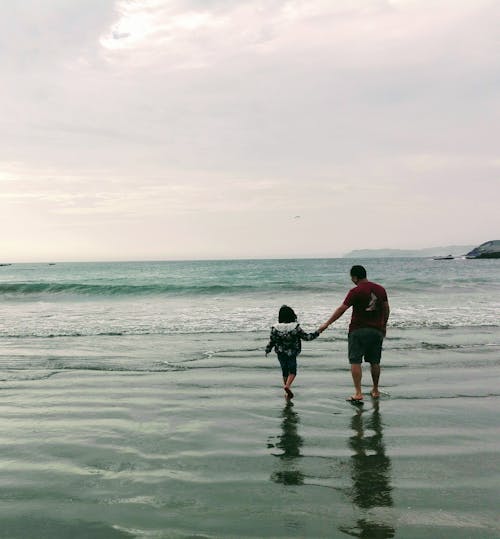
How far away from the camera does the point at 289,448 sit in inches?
216

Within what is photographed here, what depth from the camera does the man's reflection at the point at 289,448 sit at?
4637 millimetres

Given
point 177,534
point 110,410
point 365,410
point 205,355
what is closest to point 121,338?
point 205,355

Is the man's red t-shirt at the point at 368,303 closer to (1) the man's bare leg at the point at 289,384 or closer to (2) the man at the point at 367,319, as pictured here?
(2) the man at the point at 367,319

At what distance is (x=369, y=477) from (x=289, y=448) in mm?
1050

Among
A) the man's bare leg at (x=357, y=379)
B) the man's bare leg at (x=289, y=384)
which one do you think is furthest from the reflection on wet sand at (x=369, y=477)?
the man's bare leg at (x=289, y=384)

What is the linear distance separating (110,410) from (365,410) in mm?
3471

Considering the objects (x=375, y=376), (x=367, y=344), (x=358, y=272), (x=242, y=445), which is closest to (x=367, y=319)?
(x=367, y=344)

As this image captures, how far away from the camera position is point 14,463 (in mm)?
5035

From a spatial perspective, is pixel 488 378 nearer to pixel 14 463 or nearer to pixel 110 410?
pixel 110 410

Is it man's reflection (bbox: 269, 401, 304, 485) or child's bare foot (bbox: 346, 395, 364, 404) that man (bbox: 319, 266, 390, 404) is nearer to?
child's bare foot (bbox: 346, 395, 364, 404)

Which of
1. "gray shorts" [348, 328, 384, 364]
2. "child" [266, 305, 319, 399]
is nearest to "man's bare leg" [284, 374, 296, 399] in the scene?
"child" [266, 305, 319, 399]

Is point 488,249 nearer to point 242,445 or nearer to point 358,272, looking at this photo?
point 358,272

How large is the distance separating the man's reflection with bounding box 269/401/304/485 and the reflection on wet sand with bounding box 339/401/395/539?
527mm

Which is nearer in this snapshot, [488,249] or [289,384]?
[289,384]
